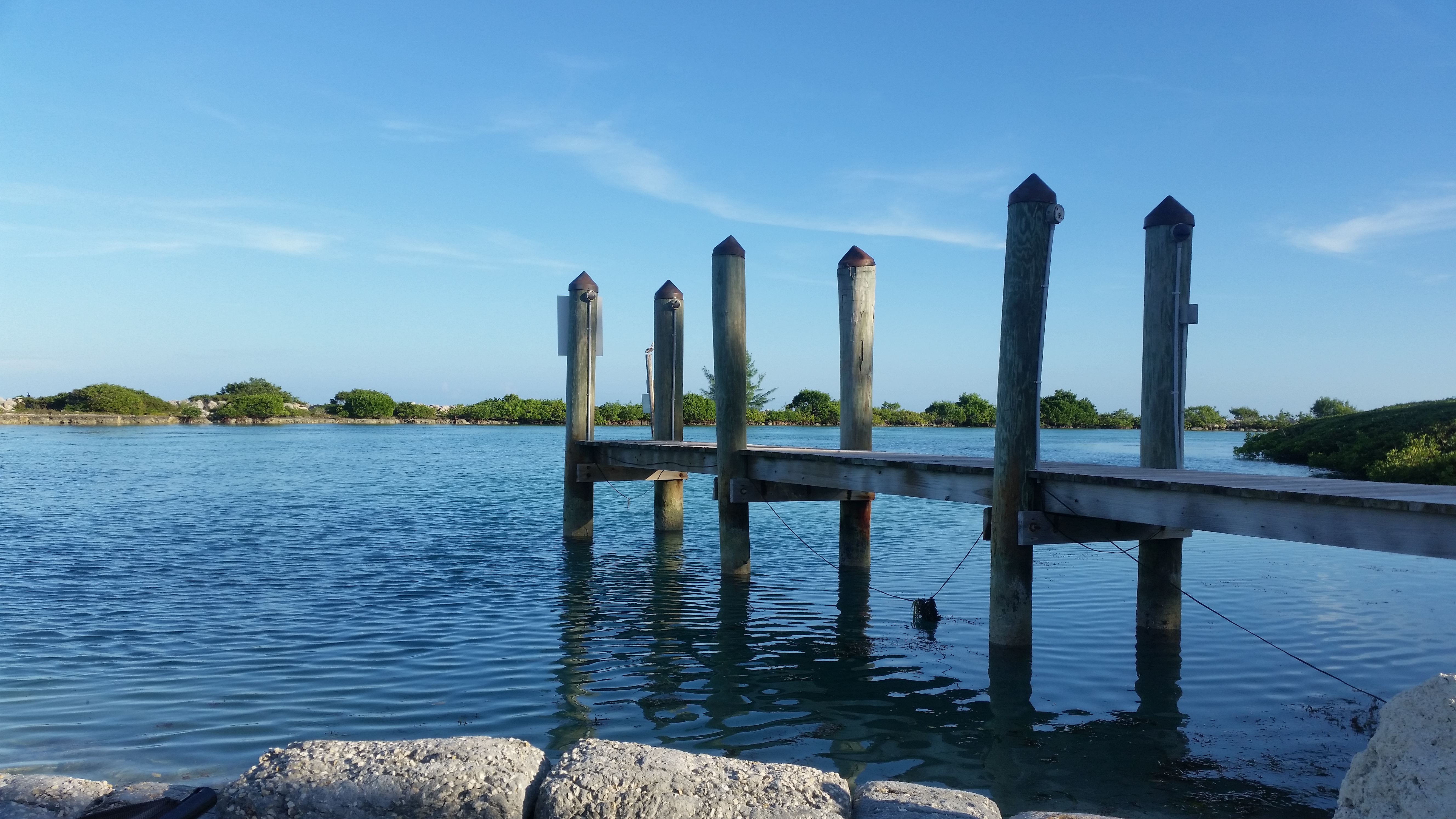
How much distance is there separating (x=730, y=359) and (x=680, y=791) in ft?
25.3

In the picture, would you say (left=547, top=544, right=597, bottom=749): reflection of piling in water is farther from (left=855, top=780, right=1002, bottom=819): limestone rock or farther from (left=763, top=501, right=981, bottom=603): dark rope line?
(left=763, top=501, right=981, bottom=603): dark rope line

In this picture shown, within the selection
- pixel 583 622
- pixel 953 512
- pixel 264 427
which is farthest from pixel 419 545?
pixel 264 427

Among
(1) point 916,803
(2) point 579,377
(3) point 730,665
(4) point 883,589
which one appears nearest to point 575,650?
(3) point 730,665

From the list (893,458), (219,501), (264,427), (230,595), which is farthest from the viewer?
(264,427)

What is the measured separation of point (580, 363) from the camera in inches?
587

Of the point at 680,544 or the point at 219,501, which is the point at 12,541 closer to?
the point at 219,501

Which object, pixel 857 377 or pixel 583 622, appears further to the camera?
pixel 857 377

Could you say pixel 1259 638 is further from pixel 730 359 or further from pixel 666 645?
pixel 730 359

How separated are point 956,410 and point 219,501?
69192 millimetres

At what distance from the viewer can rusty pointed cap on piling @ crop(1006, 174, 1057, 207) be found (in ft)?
24.7

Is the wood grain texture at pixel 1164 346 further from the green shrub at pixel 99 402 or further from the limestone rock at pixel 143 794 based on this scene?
the green shrub at pixel 99 402

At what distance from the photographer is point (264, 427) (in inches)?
3049

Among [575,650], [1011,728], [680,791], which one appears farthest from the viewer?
[575,650]

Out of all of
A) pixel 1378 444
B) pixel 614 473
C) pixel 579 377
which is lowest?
pixel 614 473
